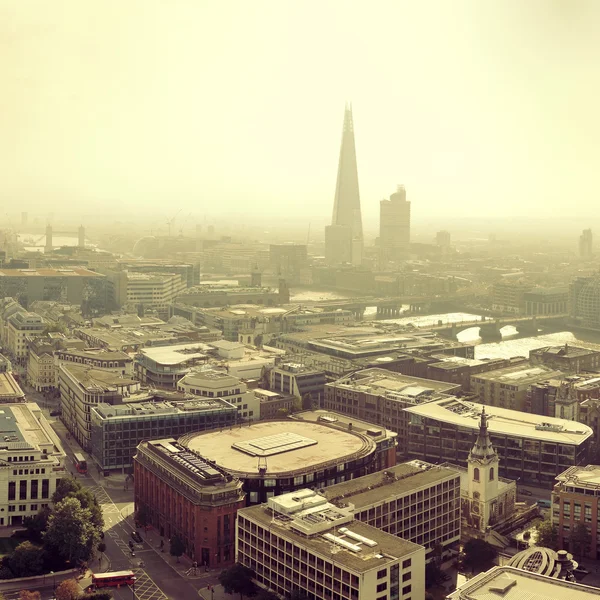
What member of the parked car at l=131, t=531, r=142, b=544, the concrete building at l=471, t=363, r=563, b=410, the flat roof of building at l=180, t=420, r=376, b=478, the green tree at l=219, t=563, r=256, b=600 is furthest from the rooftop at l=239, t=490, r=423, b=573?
the concrete building at l=471, t=363, r=563, b=410

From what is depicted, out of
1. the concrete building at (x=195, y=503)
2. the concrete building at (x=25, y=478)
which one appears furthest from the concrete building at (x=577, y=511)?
the concrete building at (x=25, y=478)

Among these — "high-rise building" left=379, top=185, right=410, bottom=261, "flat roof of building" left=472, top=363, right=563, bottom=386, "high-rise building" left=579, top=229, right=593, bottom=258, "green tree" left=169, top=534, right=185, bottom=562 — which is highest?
"high-rise building" left=379, top=185, right=410, bottom=261

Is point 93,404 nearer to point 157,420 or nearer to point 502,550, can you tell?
point 157,420

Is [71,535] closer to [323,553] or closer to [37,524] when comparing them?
[37,524]

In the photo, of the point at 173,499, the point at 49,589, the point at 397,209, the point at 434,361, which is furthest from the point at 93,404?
the point at 397,209

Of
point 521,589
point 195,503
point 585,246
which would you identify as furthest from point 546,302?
point 585,246

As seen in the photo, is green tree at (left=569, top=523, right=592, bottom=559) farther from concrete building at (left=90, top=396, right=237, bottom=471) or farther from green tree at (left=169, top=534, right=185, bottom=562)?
concrete building at (left=90, top=396, right=237, bottom=471)

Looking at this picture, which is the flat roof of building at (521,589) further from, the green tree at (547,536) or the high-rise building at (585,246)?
the high-rise building at (585,246)
